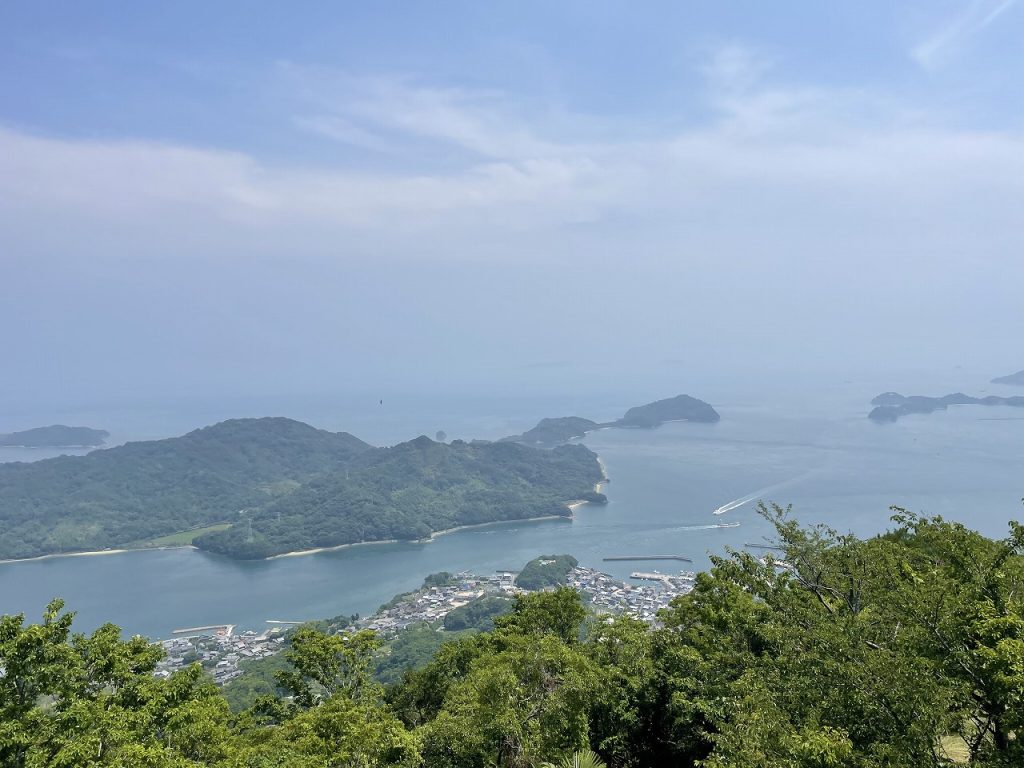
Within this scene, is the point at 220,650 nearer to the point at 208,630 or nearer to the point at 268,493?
the point at 208,630

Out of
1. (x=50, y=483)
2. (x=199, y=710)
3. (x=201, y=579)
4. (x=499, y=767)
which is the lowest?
(x=201, y=579)

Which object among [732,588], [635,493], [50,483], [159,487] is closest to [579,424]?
[635,493]

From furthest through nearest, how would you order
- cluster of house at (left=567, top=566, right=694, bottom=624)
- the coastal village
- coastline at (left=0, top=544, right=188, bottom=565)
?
coastline at (left=0, top=544, right=188, bottom=565), cluster of house at (left=567, top=566, right=694, bottom=624), the coastal village

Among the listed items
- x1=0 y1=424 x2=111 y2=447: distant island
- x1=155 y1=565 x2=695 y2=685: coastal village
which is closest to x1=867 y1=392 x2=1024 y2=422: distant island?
x1=155 y1=565 x2=695 y2=685: coastal village

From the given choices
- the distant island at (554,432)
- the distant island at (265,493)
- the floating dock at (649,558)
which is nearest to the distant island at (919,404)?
the distant island at (554,432)

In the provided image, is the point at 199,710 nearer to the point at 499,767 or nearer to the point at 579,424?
the point at 499,767

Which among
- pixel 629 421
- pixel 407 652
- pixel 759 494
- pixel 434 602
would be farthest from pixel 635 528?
pixel 629 421

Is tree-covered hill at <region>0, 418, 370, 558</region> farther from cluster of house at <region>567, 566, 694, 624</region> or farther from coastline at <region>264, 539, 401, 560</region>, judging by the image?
cluster of house at <region>567, 566, 694, 624</region>
